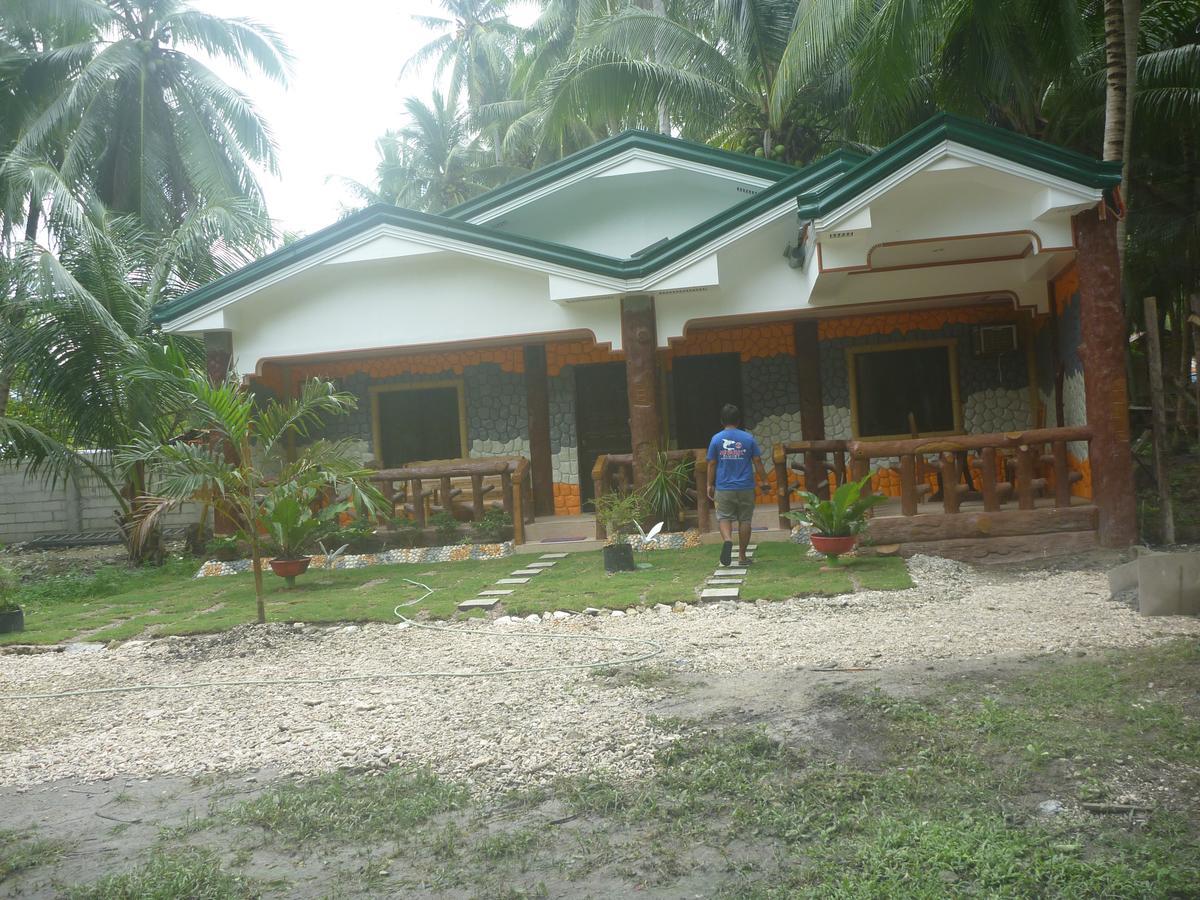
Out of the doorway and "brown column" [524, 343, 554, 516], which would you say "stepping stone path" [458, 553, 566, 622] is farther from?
the doorway

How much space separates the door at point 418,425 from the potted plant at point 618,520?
445 cm

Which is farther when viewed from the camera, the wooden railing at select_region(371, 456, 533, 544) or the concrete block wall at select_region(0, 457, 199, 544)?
the concrete block wall at select_region(0, 457, 199, 544)

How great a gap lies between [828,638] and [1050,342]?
757 cm

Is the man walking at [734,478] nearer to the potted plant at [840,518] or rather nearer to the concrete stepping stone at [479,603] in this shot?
the potted plant at [840,518]

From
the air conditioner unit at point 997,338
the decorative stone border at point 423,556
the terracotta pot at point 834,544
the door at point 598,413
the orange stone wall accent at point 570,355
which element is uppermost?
the orange stone wall accent at point 570,355

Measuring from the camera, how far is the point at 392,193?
38875 millimetres

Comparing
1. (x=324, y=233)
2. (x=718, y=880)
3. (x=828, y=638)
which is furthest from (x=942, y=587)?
(x=324, y=233)

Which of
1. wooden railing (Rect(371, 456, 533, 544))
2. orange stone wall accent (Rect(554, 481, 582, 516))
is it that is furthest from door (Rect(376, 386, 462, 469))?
wooden railing (Rect(371, 456, 533, 544))

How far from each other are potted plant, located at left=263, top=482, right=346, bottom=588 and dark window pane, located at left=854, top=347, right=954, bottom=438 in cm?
747

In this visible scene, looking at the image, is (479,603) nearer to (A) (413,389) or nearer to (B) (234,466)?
(B) (234,466)

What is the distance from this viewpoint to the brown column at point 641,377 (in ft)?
36.9

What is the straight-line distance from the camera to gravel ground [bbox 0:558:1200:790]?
15.9 ft

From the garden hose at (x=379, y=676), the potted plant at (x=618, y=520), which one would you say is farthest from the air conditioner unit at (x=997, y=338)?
the garden hose at (x=379, y=676)

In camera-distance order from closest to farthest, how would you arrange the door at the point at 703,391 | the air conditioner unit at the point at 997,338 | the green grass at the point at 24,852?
1. the green grass at the point at 24,852
2. the air conditioner unit at the point at 997,338
3. the door at the point at 703,391
